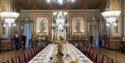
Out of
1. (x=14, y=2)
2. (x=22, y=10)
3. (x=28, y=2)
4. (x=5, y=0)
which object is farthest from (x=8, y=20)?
(x=22, y=10)

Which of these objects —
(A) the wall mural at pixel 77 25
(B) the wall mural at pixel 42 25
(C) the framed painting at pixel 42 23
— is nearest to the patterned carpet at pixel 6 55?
(C) the framed painting at pixel 42 23

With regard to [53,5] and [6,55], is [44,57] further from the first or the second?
[53,5]

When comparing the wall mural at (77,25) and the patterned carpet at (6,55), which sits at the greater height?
the wall mural at (77,25)

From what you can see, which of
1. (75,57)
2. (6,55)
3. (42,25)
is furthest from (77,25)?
(75,57)

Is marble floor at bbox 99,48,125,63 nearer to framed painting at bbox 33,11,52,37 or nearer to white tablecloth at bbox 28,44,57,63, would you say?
white tablecloth at bbox 28,44,57,63

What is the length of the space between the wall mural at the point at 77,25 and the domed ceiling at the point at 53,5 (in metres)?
1.40

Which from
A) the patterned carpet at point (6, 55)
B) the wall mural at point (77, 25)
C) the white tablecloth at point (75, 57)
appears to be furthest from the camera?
the wall mural at point (77, 25)

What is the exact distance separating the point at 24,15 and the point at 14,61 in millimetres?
22489

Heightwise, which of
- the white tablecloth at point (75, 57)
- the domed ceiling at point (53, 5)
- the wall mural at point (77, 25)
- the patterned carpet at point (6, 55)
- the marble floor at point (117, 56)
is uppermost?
the domed ceiling at point (53, 5)

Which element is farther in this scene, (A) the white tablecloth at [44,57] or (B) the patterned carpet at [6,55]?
(B) the patterned carpet at [6,55]

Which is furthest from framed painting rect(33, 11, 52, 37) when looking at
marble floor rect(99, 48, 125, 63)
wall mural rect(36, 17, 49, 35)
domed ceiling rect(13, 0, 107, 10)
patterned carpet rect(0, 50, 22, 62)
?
marble floor rect(99, 48, 125, 63)

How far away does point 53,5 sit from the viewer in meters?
27.5

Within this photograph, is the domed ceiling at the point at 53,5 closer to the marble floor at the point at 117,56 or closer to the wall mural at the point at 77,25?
the wall mural at the point at 77,25

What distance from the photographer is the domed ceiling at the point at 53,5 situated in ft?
85.5
